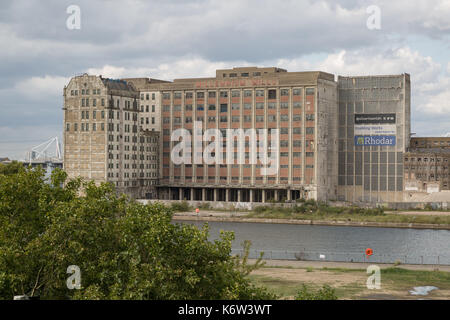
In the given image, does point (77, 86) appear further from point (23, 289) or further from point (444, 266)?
point (23, 289)

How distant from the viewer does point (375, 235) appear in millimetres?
127750

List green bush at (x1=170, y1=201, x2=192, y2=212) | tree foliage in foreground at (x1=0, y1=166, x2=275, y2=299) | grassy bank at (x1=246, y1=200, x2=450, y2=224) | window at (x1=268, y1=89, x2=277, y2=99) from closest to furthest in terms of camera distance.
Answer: tree foliage in foreground at (x1=0, y1=166, x2=275, y2=299) → grassy bank at (x1=246, y1=200, x2=450, y2=224) → green bush at (x1=170, y1=201, x2=192, y2=212) → window at (x1=268, y1=89, x2=277, y2=99)

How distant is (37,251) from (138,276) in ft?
21.9

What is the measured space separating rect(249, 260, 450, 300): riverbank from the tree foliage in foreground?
19.0m

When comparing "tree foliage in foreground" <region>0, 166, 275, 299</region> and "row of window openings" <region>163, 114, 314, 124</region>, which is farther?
"row of window openings" <region>163, 114, 314, 124</region>

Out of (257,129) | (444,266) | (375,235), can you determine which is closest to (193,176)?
(257,129)

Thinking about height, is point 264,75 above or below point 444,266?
above

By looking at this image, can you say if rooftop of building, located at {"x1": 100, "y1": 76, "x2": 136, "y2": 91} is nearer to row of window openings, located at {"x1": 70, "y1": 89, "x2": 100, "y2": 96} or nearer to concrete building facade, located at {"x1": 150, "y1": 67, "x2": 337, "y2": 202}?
row of window openings, located at {"x1": 70, "y1": 89, "x2": 100, "y2": 96}

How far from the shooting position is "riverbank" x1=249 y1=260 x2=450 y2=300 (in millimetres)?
61219

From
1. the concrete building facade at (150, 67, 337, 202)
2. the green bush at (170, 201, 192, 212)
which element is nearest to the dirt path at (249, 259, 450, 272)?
the green bush at (170, 201, 192, 212)

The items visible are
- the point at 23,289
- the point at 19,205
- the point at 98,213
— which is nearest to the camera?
the point at 23,289

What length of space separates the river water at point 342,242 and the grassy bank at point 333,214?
6652mm

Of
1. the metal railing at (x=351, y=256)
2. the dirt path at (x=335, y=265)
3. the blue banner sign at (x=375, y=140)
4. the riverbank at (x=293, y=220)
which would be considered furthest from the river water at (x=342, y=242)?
the blue banner sign at (x=375, y=140)

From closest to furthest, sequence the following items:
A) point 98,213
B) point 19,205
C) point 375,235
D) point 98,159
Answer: point 98,213, point 19,205, point 375,235, point 98,159
